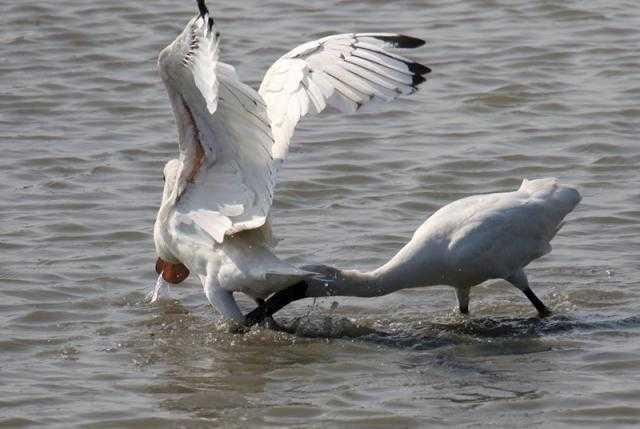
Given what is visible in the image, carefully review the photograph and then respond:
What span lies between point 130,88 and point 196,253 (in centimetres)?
611

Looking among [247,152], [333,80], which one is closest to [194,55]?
[247,152]

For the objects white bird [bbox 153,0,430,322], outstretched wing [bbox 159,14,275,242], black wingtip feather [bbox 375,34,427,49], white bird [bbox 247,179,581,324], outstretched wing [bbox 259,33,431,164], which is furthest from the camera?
black wingtip feather [bbox 375,34,427,49]

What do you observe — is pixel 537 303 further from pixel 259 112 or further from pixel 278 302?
pixel 259 112

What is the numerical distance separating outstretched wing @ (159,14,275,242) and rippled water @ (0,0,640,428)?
72 cm

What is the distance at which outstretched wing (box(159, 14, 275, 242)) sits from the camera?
8617 millimetres

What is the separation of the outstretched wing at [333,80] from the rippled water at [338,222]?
1.23 meters

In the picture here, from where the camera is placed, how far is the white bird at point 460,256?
9.48m

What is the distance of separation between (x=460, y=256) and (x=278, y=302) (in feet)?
3.52

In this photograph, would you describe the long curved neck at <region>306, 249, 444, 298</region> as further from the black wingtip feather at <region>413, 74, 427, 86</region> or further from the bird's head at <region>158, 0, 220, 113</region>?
the bird's head at <region>158, 0, 220, 113</region>

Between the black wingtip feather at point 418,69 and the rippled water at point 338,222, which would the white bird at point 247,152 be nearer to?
the black wingtip feather at point 418,69

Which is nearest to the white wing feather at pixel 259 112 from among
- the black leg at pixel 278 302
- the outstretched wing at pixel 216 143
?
the outstretched wing at pixel 216 143

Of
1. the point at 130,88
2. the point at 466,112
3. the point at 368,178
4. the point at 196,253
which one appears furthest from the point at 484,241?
the point at 130,88

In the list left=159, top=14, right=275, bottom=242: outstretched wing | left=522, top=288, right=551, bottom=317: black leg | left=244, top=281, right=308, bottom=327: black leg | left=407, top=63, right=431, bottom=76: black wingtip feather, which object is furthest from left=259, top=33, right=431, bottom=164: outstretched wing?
left=522, top=288, right=551, bottom=317: black leg

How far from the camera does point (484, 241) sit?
9.47 m
